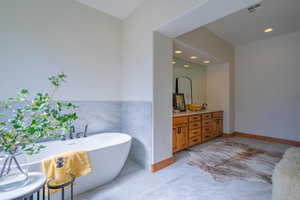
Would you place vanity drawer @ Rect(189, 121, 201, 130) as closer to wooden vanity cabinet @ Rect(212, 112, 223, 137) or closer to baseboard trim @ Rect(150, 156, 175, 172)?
wooden vanity cabinet @ Rect(212, 112, 223, 137)

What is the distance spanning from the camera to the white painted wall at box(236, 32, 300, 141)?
3.35 meters

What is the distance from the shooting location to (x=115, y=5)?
2416mm

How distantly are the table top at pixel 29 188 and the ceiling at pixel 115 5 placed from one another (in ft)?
8.75

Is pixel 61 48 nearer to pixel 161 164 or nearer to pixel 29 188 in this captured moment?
pixel 29 188

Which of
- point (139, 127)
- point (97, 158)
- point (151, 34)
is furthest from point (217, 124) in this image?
point (97, 158)

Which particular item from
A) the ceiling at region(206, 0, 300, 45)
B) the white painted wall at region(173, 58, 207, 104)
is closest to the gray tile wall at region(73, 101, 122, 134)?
the white painted wall at region(173, 58, 207, 104)

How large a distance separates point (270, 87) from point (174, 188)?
3.93 meters

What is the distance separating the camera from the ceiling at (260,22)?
2.53 m

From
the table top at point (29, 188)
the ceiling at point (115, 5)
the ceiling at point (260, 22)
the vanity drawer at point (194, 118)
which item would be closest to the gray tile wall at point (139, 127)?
the vanity drawer at point (194, 118)

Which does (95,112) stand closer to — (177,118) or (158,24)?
(177,118)

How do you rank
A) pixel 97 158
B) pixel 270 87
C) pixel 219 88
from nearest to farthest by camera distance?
pixel 97 158 < pixel 270 87 < pixel 219 88

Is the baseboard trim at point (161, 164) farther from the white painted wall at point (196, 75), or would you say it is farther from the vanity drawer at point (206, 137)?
the white painted wall at point (196, 75)

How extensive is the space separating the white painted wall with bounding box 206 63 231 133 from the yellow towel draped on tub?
13.1 ft

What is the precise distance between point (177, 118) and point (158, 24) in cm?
178
